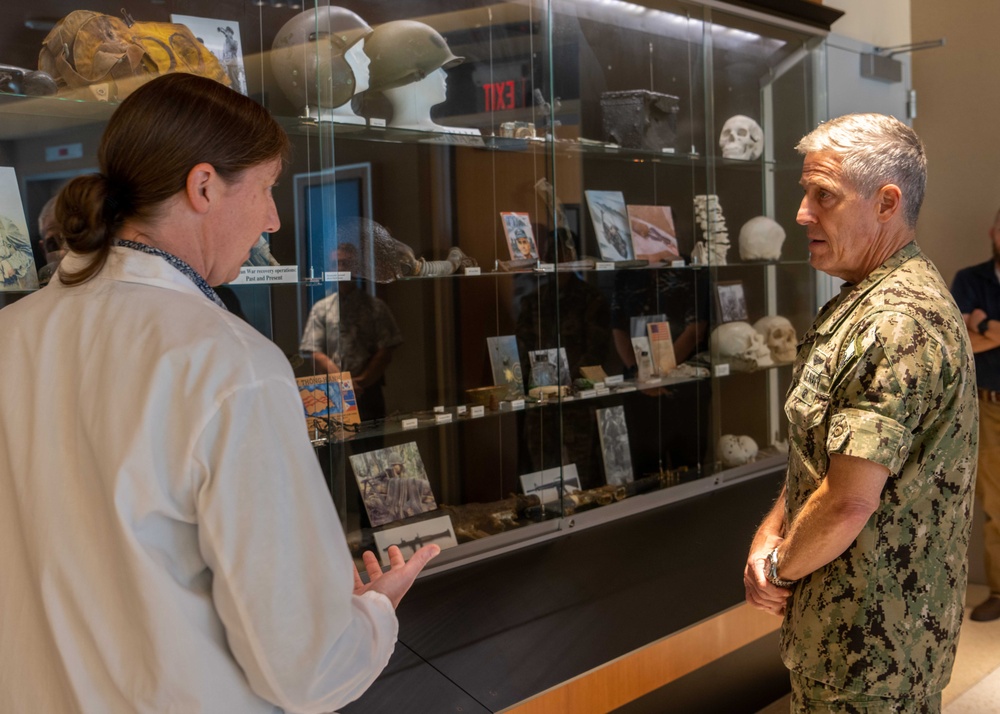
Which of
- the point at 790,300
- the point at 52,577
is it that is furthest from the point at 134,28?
the point at 790,300

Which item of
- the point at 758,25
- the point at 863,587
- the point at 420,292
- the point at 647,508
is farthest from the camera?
the point at 758,25

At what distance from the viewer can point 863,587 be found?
1.56 metres

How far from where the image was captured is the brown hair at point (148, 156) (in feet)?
3.37

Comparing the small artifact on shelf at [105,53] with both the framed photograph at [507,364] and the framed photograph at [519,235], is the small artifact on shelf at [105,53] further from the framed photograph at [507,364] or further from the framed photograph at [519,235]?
the framed photograph at [507,364]

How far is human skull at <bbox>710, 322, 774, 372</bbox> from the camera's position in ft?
12.1

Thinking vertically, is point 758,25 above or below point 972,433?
above

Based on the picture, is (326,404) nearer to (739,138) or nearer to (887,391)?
(887,391)

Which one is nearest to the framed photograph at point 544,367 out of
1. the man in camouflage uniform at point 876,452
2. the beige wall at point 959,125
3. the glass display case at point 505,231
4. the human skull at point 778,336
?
the glass display case at point 505,231

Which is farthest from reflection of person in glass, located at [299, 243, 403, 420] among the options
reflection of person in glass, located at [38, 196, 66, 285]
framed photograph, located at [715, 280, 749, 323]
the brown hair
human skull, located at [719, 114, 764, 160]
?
human skull, located at [719, 114, 764, 160]

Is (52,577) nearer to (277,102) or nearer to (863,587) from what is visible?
(863,587)

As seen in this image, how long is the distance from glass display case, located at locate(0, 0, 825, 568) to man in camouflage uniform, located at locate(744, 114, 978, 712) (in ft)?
4.26

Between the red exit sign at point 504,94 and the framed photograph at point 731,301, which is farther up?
the red exit sign at point 504,94

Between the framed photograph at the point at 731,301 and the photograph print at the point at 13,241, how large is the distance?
8.47ft

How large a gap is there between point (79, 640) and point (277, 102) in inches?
67.3
